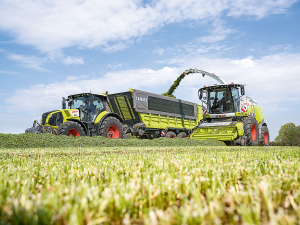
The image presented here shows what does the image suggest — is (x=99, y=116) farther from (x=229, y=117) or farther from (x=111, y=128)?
(x=229, y=117)

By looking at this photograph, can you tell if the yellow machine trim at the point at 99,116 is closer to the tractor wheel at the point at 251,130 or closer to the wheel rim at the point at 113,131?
the wheel rim at the point at 113,131

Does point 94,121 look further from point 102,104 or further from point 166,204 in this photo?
point 166,204

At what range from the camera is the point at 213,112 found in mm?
13406

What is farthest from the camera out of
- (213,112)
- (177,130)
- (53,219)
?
(177,130)

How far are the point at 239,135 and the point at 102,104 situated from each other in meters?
7.35

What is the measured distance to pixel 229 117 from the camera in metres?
13.1

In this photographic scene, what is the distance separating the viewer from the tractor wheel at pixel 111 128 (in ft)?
40.7

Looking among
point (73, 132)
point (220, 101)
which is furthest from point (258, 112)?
point (73, 132)

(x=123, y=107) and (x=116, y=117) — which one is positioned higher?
(x=123, y=107)

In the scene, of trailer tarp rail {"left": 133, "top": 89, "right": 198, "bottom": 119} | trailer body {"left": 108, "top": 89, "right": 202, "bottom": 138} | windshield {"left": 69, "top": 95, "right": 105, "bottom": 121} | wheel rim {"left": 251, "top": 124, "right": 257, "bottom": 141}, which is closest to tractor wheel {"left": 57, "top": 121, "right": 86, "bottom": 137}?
windshield {"left": 69, "top": 95, "right": 105, "bottom": 121}

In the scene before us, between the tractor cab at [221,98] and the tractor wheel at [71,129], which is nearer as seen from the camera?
the tractor wheel at [71,129]

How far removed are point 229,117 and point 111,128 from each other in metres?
6.37

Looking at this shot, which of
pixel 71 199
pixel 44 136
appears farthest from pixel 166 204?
pixel 44 136

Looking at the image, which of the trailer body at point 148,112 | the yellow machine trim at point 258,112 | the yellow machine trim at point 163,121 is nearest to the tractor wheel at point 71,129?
the trailer body at point 148,112
